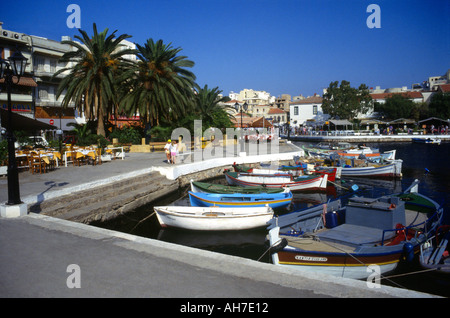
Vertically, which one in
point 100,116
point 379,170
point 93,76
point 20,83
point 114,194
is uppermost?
point 20,83

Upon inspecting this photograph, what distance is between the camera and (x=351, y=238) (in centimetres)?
831

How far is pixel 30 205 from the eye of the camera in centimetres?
960

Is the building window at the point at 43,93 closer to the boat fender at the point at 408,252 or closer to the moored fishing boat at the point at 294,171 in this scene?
the moored fishing boat at the point at 294,171

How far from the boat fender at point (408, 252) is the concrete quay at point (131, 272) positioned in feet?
12.9

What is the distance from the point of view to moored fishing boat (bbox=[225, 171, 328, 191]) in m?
18.3

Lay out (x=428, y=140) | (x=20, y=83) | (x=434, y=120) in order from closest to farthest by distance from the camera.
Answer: (x=20, y=83) → (x=428, y=140) → (x=434, y=120)

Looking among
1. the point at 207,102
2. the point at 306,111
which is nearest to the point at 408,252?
the point at 207,102

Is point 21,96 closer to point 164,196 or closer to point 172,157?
point 172,157

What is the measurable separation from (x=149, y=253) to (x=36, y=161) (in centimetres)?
1248

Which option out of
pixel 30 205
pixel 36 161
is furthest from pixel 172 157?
pixel 30 205

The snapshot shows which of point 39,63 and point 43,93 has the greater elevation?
point 39,63

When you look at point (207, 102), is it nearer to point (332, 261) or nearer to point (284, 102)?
point (332, 261)

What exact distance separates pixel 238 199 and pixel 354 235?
573 cm

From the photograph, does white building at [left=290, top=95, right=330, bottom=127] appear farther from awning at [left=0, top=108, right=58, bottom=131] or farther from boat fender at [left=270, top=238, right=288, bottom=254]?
boat fender at [left=270, top=238, right=288, bottom=254]
